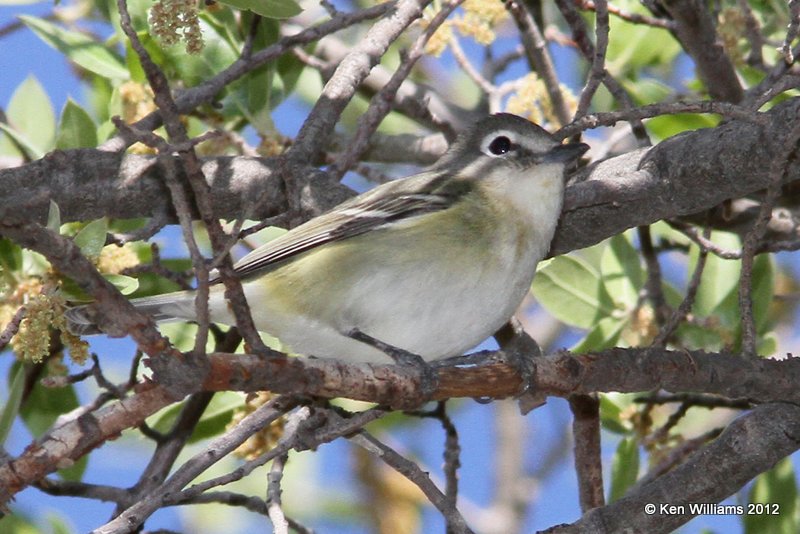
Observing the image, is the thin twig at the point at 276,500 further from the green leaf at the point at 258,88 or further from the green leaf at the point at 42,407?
the green leaf at the point at 258,88

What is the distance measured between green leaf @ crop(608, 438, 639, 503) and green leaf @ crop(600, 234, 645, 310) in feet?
2.19

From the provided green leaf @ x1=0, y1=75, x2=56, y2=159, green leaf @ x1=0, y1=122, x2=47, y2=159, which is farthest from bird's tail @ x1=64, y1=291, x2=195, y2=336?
green leaf @ x1=0, y1=75, x2=56, y2=159

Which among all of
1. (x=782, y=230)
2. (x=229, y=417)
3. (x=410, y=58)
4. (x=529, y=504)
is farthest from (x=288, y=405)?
(x=529, y=504)

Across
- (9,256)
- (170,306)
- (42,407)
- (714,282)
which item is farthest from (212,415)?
(714,282)

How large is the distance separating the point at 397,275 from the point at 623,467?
1.58 meters

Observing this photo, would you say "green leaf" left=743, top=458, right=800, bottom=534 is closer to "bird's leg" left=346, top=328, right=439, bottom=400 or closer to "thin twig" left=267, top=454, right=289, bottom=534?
"bird's leg" left=346, top=328, right=439, bottom=400

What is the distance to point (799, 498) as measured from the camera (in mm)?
4762

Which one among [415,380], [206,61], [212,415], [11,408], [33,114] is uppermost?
[33,114]

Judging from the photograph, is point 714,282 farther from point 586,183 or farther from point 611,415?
point 586,183

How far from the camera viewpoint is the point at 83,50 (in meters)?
5.00

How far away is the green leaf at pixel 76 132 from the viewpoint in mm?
4914

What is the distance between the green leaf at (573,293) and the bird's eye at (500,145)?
65 cm

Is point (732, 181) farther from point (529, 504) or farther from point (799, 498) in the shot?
point (529, 504)

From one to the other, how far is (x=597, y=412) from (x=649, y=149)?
1068 mm
